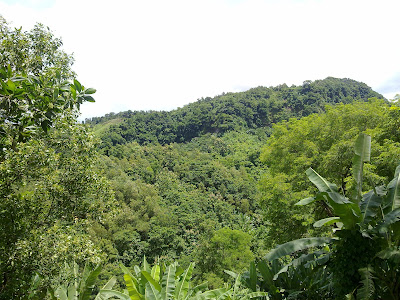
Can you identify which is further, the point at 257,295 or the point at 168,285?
the point at 257,295

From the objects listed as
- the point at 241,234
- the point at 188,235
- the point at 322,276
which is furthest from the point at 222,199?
the point at 322,276

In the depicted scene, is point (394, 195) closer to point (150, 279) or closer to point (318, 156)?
point (150, 279)

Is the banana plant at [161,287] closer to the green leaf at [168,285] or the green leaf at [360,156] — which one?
the green leaf at [168,285]

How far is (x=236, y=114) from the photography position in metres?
82.1

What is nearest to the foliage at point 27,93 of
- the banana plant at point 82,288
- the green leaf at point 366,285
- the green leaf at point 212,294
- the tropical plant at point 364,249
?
the banana plant at point 82,288

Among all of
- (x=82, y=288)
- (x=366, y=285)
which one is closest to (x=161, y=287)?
(x=82, y=288)

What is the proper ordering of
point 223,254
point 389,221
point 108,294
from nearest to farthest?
point 389,221, point 108,294, point 223,254

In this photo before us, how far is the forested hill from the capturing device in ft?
244

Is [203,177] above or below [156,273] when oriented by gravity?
below

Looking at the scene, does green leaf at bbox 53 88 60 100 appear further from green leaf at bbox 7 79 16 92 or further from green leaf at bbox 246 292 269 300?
green leaf at bbox 246 292 269 300

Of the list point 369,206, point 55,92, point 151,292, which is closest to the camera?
point 151,292

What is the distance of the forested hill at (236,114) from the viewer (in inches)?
2927

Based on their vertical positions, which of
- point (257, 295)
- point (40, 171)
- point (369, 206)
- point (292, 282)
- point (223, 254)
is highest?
point (40, 171)

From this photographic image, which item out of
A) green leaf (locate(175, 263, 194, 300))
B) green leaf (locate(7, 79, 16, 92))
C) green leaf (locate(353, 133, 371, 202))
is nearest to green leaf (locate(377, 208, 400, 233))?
green leaf (locate(353, 133, 371, 202))
